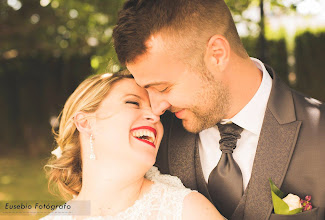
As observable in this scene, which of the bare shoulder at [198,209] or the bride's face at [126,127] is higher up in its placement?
the bride's face at [126,127]

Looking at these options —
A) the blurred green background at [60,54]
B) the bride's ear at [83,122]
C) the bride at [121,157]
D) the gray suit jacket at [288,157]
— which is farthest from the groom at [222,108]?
the blurred green background at [60,54]

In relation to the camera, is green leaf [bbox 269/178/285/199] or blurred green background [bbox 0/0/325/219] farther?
blurred green background [bbox 0/0/325/219]

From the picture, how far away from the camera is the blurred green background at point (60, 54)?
14.2 feet

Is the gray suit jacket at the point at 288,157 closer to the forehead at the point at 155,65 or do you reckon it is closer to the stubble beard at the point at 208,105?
the stubble beard at the point at 208,105

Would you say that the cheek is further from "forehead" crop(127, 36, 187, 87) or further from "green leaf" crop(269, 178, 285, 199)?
"green leaf" crop(269, 178, 285, 199)

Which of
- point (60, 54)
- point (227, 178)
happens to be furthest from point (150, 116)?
point (60, 54)

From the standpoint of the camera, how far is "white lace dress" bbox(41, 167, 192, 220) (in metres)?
2.17

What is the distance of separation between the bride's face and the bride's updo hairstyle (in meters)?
0.07

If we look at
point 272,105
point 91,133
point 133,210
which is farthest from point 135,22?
point 133,210

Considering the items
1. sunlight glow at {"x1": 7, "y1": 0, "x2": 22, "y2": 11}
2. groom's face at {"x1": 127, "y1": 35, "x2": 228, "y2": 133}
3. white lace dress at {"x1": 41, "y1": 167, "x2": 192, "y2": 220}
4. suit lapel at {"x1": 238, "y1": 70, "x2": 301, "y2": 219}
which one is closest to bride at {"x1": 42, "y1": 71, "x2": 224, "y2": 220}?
white lace dress at {"x1": 41, "y1": 167, "x2": 192, "y2": 220}

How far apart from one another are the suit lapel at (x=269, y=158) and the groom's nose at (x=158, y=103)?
25.9 inches

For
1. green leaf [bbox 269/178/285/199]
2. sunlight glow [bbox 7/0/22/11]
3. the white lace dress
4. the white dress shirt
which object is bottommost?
the white lace dress

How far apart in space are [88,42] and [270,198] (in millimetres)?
5233

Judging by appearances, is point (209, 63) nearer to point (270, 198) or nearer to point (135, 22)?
point (135, 22)
